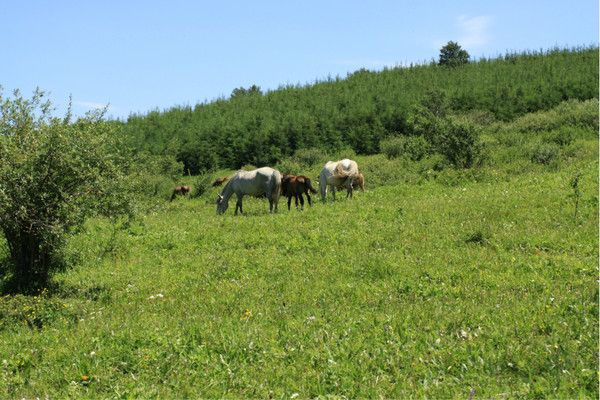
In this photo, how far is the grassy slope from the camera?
7.77 m

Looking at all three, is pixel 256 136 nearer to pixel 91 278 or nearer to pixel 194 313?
pixel 91 278

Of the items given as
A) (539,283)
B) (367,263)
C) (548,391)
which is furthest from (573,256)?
(548,391)

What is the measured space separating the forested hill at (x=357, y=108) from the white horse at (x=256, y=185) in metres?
24.7

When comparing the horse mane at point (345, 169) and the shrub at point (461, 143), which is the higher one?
the shrub at point (461, 143)

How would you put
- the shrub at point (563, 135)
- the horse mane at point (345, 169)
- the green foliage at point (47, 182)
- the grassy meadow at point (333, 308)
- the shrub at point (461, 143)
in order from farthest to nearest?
1. the shrub at point (563, 135)
2. the shrub at point (461, 143)
3. the horse mane at point (345, 169)
4. the green foliage at point (47, 182)
5. the grassy meadow at point (333, 308)

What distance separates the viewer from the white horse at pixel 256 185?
27.8m

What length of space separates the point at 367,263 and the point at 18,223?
8.08 m

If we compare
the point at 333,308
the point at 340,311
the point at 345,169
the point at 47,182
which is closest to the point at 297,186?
the point at 345,169

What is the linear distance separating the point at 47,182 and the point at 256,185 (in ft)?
47.2

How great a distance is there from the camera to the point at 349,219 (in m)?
20.6

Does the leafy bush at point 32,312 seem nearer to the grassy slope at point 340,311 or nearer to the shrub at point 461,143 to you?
the grassy slope at point 340,311

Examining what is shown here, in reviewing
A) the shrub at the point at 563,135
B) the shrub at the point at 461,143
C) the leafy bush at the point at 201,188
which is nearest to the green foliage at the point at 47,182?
the shrub at the point at 461,143

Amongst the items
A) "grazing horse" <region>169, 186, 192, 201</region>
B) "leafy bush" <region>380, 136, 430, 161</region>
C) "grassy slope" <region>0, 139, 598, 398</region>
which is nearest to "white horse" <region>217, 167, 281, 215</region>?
"grassy slope" <region>0, 139, 598, 398</region>

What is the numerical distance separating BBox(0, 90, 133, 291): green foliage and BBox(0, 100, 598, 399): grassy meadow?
48.2 inches
